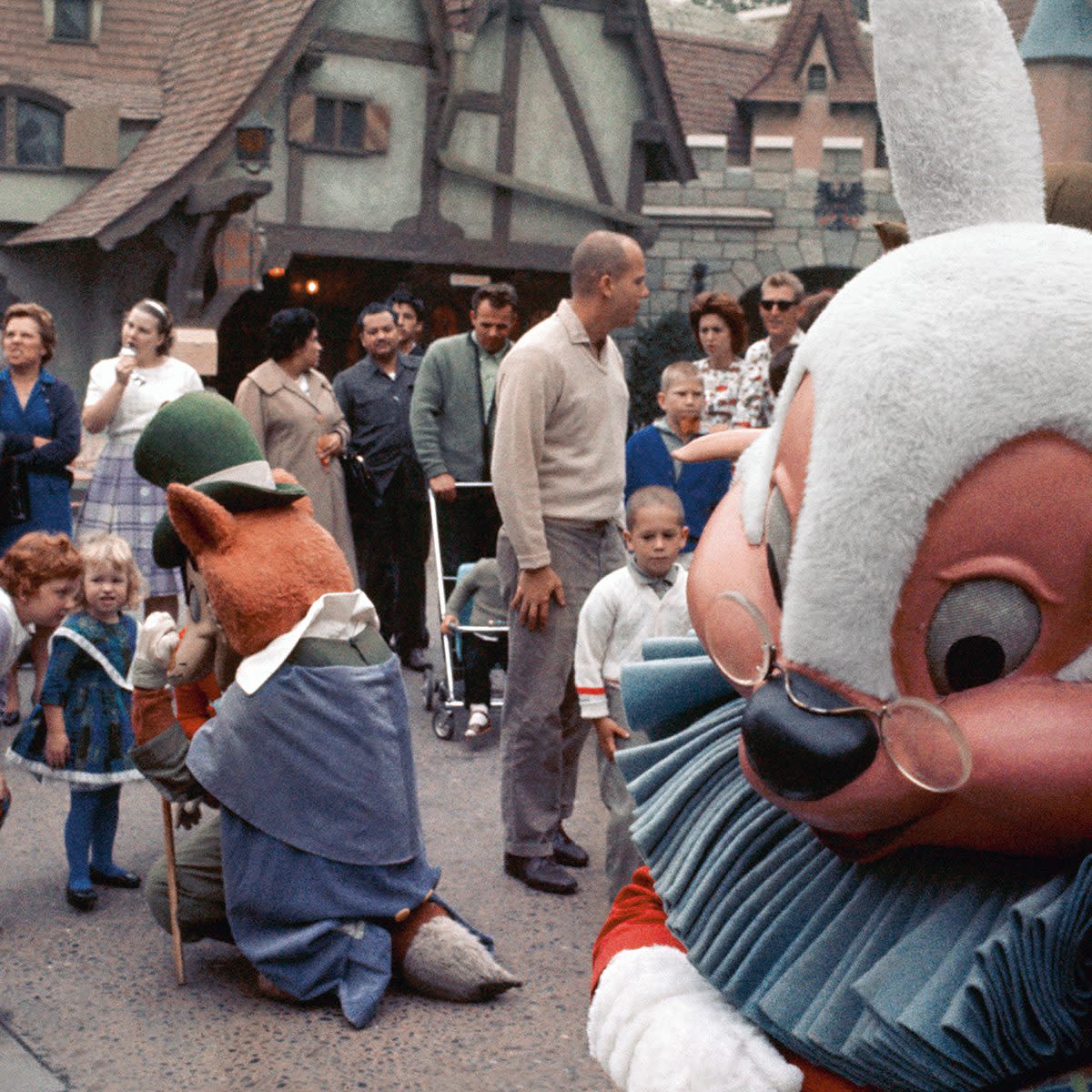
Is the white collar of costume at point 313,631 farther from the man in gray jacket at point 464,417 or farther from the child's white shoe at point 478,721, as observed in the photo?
the man in gray jacket at point 464,417

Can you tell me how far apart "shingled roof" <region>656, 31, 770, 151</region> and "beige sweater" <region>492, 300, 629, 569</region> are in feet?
62.1

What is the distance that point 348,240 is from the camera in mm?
15195

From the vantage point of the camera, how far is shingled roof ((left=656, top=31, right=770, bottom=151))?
23594 mm

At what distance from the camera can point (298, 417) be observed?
7.59 metres

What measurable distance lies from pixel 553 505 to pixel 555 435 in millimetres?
205

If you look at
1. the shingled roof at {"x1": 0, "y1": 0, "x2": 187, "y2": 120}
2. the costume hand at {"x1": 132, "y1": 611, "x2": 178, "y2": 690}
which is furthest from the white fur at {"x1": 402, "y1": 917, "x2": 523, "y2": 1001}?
the shingled roof at {"x1": 0, "y1": 0, "x2": 187, "y2": 120}

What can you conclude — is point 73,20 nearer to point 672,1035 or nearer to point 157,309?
point 157,309

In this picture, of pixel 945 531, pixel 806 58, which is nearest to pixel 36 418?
pixel 945 531

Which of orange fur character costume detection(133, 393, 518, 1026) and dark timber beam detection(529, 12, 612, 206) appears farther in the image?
dark timber beam detection(529, 12, 612, 206)

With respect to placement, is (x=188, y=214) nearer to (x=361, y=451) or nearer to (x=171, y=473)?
(x=361, y=451)

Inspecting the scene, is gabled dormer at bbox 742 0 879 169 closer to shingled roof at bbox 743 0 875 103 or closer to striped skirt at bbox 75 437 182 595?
shingled roof at bbox 743 0 875 103

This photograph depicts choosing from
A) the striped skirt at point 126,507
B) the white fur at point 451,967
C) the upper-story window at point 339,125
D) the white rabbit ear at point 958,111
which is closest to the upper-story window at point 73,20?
the upper-story window at point 339,125

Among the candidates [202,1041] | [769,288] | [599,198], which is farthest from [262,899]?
[599,198]

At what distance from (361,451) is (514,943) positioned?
4.15m
